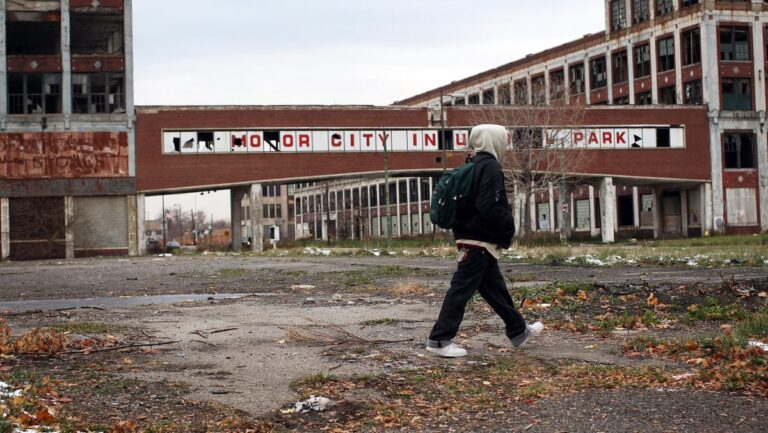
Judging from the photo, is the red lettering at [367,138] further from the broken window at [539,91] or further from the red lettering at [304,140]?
the broken window at [539,91]

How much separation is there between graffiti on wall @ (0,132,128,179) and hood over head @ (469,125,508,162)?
141 feet

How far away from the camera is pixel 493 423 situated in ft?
17.3

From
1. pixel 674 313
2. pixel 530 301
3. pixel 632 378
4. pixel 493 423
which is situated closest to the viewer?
pixel 493 423

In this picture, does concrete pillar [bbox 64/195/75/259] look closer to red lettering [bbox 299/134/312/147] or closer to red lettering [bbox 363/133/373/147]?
red lettering [bbox 299/134/312/147]

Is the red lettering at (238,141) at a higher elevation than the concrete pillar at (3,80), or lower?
lower

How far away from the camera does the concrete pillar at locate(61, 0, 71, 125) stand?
47.5 metres

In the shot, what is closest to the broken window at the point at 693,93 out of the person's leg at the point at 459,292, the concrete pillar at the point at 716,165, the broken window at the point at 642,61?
the concrete pillar at the point at 716,165

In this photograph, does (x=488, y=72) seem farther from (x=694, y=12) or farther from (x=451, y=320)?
(x=451, y=320)

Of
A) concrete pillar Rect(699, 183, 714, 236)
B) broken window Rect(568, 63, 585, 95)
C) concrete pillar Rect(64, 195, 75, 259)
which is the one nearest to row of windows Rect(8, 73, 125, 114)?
concrete pillar Rect(64, 195, 75, 259)

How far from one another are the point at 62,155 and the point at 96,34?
29.0ft

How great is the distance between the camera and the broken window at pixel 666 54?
6172 centimetres

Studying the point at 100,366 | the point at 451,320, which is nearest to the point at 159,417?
the point at 100,366

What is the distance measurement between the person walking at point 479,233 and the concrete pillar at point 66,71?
43.6m

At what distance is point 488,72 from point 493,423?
263 ft
